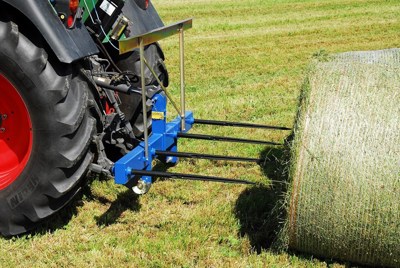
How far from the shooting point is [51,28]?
10.4ft

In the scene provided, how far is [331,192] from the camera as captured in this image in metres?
2.92

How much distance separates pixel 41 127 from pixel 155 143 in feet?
2.97

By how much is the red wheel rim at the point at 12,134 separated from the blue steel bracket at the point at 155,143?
595 mm

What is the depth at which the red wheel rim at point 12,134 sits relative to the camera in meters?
3.51

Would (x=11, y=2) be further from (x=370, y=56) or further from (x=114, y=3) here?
(x=370, y=56)

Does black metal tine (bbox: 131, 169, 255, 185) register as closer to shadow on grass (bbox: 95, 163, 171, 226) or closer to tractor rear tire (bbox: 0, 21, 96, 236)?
shadow on grass (bbox: 95, 163, 171, 226)

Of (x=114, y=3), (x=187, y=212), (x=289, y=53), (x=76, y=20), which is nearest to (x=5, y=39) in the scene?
(x=76, y=20)

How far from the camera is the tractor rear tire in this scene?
3.24 meters

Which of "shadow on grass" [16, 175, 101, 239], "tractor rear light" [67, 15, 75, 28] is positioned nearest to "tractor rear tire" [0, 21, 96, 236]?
"shadow on grass" [16, 175, 101, 239]

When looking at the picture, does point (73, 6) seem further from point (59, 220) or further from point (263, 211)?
point (263, 211)

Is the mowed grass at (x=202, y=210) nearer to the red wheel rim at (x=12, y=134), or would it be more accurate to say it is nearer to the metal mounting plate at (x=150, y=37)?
the red wheel rim at (x=12, y=134)

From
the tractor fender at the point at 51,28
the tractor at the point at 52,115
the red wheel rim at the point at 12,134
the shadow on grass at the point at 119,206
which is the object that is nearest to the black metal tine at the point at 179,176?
the tractor at the point at 52,115

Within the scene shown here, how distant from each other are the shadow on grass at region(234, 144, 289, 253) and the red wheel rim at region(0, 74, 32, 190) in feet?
4.90

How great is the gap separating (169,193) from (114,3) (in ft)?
4.98
